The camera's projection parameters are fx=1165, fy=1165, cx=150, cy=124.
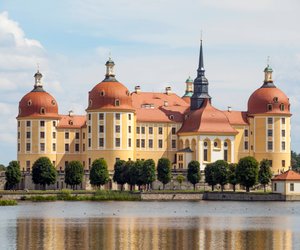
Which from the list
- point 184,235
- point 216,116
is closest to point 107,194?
point 216,116

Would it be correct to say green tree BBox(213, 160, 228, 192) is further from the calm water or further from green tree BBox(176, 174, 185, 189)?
the calm water

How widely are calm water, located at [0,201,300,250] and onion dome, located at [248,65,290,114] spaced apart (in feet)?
152

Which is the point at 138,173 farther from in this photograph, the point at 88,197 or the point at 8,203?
the point at 8,203

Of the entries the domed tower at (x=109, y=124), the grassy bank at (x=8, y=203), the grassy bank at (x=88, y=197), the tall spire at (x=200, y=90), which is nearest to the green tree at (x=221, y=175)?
the grassy bank at (x=88, y=197)

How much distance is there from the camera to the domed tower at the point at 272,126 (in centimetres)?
15938

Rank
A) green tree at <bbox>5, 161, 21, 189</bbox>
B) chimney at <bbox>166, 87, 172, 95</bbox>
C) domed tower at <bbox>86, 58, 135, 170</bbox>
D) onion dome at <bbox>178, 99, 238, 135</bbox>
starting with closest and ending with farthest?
green tree at <bbox>5, 161, 21, 189</bbox>, domed tower at <bbox>86, 58, 135, 170</bbox>, onion dome at <bbox>178, 99, 238, 135</bbox>, chimney at <bbox>166, 87, 172, 95</bbox>

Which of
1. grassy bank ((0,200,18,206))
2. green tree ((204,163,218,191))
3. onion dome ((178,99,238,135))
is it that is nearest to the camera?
grassy bank ((0,200,18,206))

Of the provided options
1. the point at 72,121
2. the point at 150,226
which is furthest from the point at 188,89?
the point at 150,226

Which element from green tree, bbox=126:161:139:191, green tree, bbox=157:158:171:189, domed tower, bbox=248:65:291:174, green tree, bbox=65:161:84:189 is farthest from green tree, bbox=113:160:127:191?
domed tower, bbox=248:65:291:174

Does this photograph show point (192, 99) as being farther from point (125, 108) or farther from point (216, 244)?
point (216, 244)

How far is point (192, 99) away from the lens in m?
164

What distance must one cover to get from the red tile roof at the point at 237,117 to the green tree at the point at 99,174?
25.8 metres

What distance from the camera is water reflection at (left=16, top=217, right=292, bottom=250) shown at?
6712 cm

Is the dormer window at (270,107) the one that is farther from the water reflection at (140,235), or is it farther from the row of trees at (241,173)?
the water reflection at (140,235)
